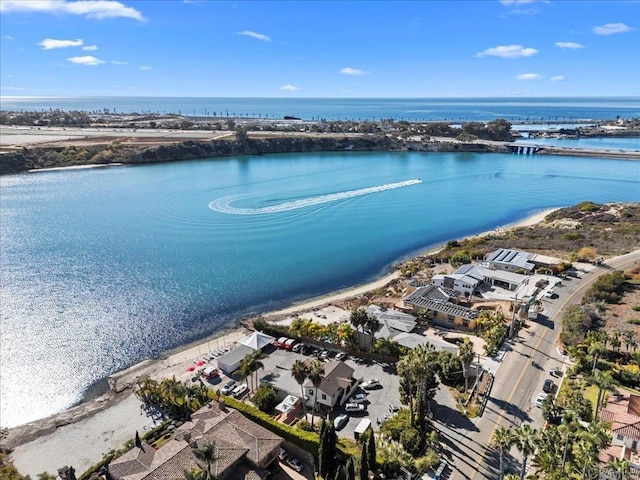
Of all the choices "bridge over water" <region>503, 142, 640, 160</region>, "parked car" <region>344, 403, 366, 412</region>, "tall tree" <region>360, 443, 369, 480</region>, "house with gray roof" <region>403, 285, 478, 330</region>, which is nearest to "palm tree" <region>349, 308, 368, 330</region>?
"parked car" <region>344, 403, 366, 412</region>

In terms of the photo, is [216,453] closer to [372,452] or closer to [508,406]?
[372,452]

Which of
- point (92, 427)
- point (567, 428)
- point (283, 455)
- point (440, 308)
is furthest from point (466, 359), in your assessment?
point (92, 427)

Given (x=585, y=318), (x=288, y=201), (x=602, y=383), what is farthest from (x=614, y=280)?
(x=288, y=201)

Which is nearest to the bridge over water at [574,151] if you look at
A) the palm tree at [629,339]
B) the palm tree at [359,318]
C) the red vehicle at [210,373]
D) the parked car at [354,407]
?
the palm tree at [629,339]

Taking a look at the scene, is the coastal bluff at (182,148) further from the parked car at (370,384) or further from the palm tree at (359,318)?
the parked car at (370,384)

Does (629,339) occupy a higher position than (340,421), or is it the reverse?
(629,339)

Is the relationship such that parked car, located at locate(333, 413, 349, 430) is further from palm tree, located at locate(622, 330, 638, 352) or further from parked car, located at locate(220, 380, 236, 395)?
palm tree, located at locate(622, 330, 638, 352)

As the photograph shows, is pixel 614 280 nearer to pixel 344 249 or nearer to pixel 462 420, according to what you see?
pixel 462 420
